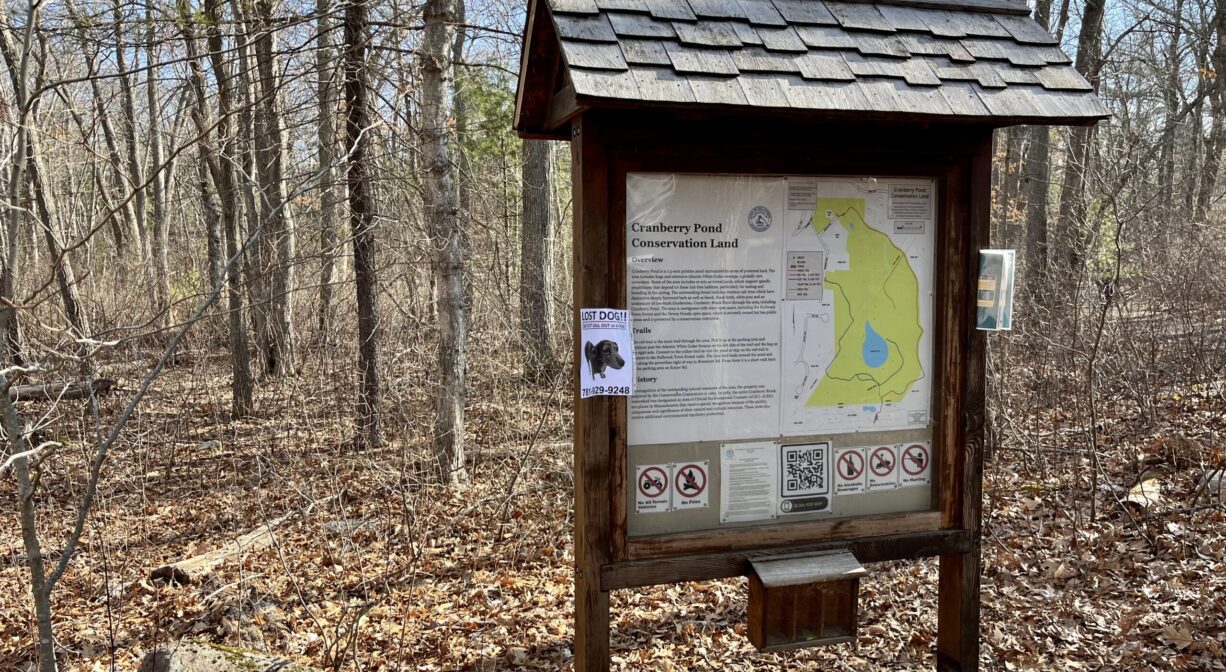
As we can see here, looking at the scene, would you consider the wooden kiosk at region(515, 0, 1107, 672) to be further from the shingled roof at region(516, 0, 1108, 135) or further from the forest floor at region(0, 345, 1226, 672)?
the forest floor at region(0, 345, 1226, 672)

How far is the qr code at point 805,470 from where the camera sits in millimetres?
3014

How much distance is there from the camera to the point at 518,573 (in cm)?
525

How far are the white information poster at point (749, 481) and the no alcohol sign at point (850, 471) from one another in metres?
0.25

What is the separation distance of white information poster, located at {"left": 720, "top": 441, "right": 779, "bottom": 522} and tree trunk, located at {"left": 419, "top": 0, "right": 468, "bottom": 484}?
396 centimetres

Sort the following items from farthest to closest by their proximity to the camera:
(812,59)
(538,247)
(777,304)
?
(538,247) → (777,304) → (812,59)

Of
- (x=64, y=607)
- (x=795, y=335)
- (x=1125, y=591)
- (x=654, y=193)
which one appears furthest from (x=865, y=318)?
(x=64, y=607)

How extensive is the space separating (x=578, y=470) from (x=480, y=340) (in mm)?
5816

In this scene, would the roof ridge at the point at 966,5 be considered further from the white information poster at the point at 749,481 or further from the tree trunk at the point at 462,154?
the tree trunk at the point at 462,154

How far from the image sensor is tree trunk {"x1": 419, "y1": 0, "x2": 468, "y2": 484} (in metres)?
6.29

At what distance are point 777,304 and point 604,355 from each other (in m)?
0.70

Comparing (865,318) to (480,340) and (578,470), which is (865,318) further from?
(480,340)

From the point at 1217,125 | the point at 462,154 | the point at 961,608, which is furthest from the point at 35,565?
the point at 1217,125

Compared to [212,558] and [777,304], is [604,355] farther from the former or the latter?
[212,558]

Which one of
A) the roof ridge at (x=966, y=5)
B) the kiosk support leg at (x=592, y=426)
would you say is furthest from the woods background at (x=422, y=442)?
the roof ridge at (x=966, y=5)
